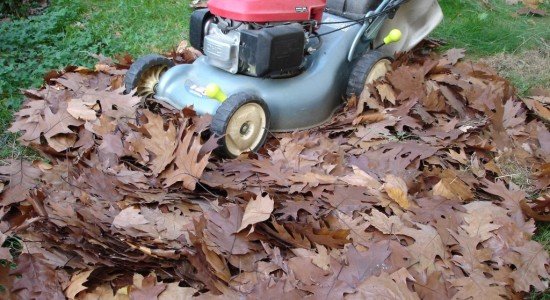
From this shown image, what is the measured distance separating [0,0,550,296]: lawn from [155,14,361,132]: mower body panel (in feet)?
3.03

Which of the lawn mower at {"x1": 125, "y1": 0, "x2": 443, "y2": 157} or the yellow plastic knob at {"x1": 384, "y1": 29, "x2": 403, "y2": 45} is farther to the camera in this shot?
the yellow plastic knob at {"x1": 384, "y1": 29, "x2": 403, "y2": 45}

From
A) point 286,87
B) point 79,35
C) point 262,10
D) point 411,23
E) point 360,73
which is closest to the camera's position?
point 262,10

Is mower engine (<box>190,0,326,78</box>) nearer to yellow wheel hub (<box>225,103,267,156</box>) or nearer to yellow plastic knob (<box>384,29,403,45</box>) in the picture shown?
yellow wheel hub (<box>225,103,267,156</box>)

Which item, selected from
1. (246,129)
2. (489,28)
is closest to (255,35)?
(246,129)

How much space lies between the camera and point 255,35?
2.34 m

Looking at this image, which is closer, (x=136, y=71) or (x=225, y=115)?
(x=225, y=115)

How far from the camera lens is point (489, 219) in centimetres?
201

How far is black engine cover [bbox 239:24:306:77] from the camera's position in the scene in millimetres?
2326

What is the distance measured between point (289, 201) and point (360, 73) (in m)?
0.96

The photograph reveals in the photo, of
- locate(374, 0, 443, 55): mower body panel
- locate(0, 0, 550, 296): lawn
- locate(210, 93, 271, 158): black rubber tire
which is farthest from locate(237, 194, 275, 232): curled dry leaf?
locate(0, 0, 550, 296): lawn

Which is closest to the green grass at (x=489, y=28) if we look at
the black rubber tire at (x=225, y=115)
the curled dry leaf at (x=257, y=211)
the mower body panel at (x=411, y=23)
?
the mower body panel at (x=411, y=23)

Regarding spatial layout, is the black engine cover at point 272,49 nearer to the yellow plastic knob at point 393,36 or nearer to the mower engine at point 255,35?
the mower engine at point 255,35

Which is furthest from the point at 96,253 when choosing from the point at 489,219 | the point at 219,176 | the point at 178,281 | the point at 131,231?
the point at 489,219

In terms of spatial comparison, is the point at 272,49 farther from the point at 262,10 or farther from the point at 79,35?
the point at 79,35
